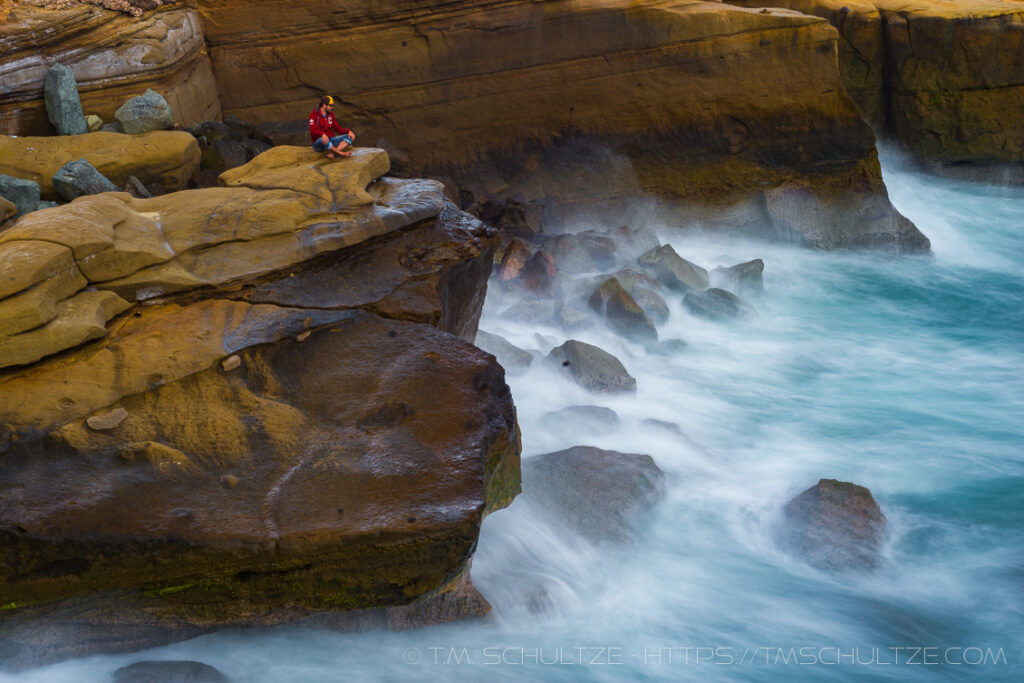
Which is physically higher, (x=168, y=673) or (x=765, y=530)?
(x=168, y=673)

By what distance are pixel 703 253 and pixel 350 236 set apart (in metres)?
5.05

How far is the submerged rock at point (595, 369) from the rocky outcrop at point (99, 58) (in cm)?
410

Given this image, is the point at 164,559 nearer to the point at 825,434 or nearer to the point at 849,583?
the point at 849,583

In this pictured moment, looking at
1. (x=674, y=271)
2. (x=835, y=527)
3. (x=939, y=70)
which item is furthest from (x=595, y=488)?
(x=939, y=70)

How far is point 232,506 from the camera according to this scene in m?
3.44

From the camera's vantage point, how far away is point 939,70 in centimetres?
952

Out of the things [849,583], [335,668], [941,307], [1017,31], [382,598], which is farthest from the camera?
[1017,31]

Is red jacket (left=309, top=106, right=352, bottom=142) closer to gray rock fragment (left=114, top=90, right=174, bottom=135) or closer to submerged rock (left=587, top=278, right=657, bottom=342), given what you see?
gray rock fragment (left=114, top=90, right=174, bottom=135)

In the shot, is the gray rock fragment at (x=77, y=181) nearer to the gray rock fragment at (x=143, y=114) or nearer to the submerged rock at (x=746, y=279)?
the gray rock fragment at (x=143, y=114)

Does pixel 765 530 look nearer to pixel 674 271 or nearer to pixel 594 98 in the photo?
A: pixel 674 271

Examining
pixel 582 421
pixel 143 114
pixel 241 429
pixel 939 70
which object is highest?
pixel 143 114

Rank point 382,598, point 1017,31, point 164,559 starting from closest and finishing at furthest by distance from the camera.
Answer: point 164,559 < point 382,598 < point 1017,31

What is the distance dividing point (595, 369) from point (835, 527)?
210 cm

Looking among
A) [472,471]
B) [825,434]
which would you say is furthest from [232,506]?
[825,434]
